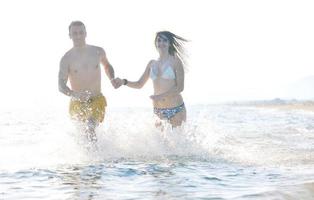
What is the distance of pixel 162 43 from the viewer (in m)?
8.42

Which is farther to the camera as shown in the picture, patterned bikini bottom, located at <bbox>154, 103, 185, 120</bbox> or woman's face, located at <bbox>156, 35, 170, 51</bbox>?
patterned bikini bottom, located at <bbox>154, 103, 185, 120</bbox>

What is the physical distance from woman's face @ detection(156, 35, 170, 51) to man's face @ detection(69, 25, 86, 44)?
3.53 feet

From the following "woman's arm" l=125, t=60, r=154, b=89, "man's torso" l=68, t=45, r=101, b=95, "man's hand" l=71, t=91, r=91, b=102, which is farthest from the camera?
"woman's arm" l=125, t=60, r=154, b=89

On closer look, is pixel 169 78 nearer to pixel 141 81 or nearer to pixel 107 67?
pixel 141 81

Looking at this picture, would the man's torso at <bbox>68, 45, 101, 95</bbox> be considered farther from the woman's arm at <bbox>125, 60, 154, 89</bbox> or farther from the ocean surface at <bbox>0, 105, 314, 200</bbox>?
the woman's arm at <bbox>125, 60, 154, 89</bbox>

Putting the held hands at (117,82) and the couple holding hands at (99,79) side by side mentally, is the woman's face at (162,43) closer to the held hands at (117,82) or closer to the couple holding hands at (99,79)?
the couple holding hands at (99,79)

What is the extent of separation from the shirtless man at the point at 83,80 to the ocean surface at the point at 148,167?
19 centimetres

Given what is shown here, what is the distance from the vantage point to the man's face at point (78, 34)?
7.96 metres

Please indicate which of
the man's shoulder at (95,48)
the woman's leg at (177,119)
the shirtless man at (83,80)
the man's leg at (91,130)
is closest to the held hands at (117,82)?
the shirtless man at (83,80)

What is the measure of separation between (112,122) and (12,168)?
2.01 metres

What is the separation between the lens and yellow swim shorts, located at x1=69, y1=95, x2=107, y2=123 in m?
7.95

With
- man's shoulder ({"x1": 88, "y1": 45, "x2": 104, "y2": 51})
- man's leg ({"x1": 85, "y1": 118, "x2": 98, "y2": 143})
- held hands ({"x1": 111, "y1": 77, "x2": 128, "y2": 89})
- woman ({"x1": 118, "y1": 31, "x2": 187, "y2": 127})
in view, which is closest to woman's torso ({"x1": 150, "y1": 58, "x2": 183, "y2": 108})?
woman ({"x1": 118, "y1": 31, "x2": 187, "y2": 127})

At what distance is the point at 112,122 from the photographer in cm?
865

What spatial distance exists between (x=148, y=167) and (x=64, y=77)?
2.14 metres
